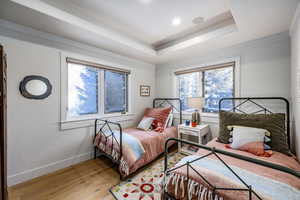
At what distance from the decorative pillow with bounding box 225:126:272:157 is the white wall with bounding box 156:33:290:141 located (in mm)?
897

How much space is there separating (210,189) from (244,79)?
7.35 ft

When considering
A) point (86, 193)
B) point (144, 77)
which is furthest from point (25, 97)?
point (144, 77)

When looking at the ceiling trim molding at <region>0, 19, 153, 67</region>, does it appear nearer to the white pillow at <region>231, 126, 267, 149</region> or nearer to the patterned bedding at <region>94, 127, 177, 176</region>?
the patterned bedding at <region>94, 127, 177, 176</region>

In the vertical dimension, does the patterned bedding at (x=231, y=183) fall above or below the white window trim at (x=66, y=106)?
below

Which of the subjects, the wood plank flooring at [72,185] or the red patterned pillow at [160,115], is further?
the red patterned pillow at [160,115]

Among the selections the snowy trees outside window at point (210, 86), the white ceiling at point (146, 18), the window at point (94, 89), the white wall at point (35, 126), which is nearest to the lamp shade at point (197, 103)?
the snowy trees outside window at point (210, 86)

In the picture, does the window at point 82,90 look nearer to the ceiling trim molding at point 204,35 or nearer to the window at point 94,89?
the window at point 94,89

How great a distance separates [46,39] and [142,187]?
8.89 ft

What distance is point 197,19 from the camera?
2.07 metres

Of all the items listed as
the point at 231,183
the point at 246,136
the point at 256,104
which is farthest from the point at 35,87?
the point at 256,104

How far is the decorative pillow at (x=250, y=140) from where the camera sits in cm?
157

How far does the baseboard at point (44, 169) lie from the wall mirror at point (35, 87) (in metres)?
1.12

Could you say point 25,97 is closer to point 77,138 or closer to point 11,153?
point 11,153

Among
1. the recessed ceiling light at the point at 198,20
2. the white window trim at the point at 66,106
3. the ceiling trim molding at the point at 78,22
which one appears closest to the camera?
the ceiling trim molding at the point at 78,22
